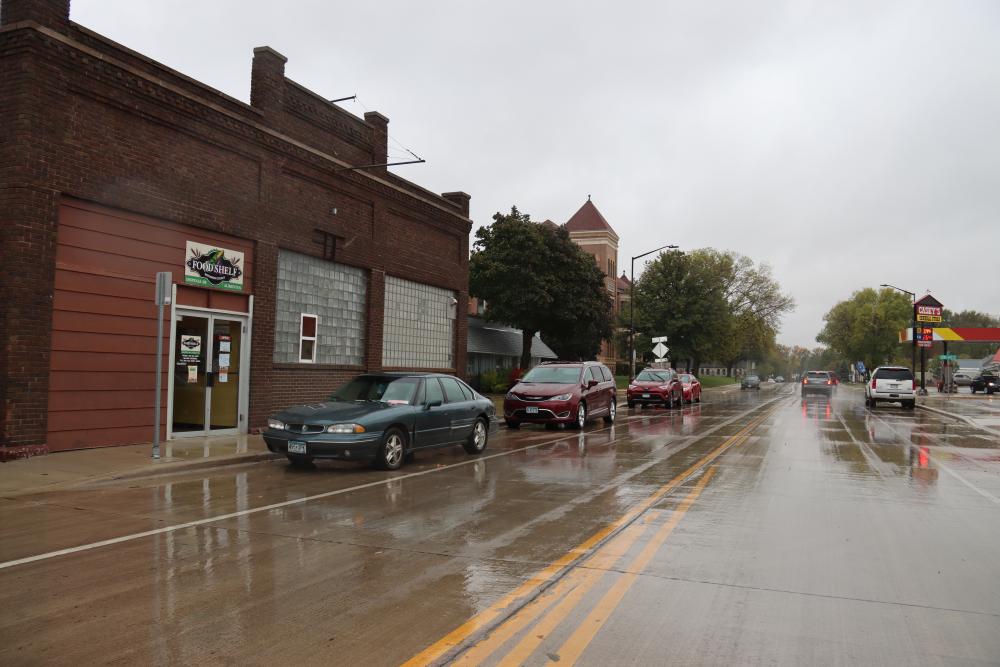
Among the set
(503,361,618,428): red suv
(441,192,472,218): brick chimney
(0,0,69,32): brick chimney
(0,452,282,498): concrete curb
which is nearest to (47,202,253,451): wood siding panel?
(0,452,282,498): concrete curb

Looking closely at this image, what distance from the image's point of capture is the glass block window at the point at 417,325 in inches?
806

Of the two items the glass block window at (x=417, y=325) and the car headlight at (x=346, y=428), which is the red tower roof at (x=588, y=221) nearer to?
the glass block window at (x=417, y=325)

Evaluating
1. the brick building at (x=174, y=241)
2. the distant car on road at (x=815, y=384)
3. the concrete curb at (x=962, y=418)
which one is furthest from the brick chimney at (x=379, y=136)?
the distant car on road at (x=815, y=384)

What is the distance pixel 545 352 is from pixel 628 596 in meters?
41.4

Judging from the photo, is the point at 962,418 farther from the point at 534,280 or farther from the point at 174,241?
the point at 174,241

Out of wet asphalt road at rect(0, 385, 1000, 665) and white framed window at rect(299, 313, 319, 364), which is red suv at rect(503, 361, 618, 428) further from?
wet asphalt road at rect(0, 385, 1000, 665)

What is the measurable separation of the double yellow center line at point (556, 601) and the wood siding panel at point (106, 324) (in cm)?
921

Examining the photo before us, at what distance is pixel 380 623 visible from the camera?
4.39 meters

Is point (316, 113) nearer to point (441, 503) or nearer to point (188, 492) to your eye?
point (188, 492)

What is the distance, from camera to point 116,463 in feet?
35.0

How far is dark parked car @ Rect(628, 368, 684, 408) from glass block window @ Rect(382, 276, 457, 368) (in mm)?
8677

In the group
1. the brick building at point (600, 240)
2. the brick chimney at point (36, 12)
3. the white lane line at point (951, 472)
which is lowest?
the white lane line at point (951, 472)

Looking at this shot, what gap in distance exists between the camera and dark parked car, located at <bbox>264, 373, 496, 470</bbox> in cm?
1034

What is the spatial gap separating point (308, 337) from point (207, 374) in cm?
314
